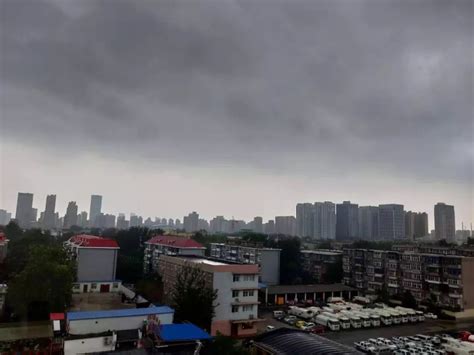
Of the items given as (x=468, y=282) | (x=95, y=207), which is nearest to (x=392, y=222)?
(x=468, y=282)

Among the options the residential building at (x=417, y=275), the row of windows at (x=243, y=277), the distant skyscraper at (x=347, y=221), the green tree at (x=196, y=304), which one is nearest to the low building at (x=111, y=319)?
the green tree at (x=196, y=304)

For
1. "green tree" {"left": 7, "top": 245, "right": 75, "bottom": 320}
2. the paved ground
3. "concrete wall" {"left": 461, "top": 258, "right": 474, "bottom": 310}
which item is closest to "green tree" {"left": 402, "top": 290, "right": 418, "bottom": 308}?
the paved ground

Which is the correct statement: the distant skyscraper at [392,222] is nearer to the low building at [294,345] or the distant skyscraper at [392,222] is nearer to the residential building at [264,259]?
the residential building at [264,259]

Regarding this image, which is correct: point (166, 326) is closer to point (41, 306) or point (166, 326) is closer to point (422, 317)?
point (41, 306)

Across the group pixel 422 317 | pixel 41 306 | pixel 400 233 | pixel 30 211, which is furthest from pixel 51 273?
pixel 30 211

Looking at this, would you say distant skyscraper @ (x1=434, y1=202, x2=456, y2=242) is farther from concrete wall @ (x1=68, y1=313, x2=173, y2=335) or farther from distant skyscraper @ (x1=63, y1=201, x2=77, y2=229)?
distant skyscraper @ (x1=63, y1=201, x2=77, y2=229)

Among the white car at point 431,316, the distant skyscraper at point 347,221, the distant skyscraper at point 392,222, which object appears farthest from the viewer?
the distant skyscraper at point 347,221
